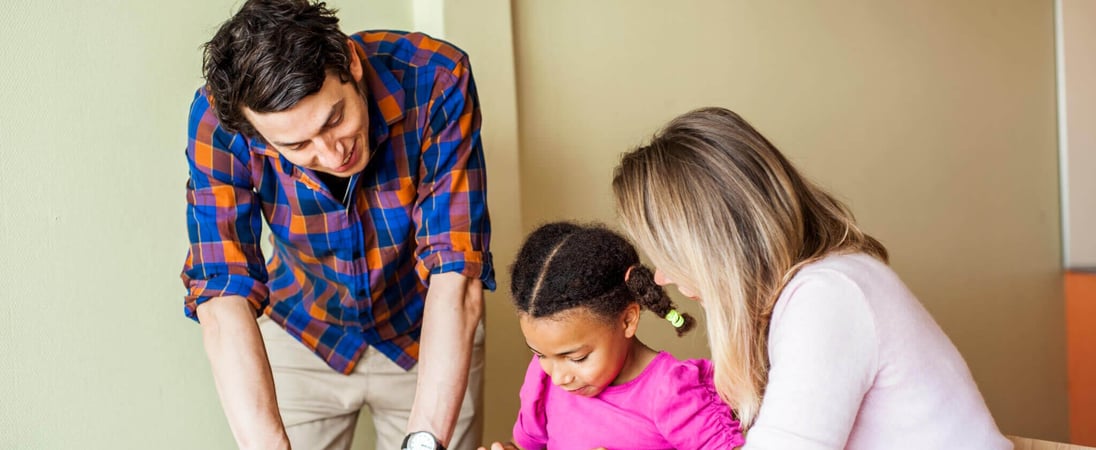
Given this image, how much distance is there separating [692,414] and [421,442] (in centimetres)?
43

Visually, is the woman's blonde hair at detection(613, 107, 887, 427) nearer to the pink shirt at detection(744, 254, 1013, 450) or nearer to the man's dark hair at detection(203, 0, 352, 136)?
the pink shirt at detection(744, 254, 1013, 450)

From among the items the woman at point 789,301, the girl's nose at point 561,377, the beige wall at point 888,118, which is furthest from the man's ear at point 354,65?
the beige wall at point 888,118

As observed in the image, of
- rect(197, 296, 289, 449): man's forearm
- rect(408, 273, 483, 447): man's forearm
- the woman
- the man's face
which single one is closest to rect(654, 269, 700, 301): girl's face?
the woman

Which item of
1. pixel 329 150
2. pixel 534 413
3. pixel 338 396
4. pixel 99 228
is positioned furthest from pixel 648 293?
pixel 99 228

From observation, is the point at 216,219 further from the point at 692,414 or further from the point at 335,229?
the point at 692,414

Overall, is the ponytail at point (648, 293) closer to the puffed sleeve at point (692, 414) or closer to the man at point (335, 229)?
the puffed sleeve at point (692, 414)

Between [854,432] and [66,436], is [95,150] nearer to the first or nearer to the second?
[66,436]

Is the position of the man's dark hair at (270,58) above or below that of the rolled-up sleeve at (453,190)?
above

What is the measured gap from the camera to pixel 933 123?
11.6ft

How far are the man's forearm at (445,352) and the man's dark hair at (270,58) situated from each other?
15.3 inches

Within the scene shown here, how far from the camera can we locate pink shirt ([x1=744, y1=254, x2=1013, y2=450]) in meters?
1.24

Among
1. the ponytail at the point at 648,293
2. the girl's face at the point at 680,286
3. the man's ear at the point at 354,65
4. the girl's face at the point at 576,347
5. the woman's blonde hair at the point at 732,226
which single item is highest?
the man's ear at the point at 354,65

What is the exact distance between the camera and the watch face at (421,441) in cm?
164

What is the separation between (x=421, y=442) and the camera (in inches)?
64.7
